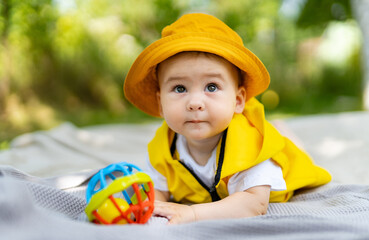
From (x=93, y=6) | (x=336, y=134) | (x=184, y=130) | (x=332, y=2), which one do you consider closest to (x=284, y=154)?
(x=184, y=130)

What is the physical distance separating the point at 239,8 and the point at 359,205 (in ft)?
15.0

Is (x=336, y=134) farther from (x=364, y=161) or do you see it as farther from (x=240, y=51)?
(x=240, y=51)

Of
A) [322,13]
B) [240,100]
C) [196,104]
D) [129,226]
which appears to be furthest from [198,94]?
[322,13]

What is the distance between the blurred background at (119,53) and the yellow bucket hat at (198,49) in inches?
69.3

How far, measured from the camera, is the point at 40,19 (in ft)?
10.7

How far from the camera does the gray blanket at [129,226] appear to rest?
0.78 metres

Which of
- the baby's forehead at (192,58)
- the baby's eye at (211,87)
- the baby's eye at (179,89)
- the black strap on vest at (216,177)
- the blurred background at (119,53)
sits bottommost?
the black strap on vest at (216,177)

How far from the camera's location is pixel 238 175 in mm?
1227

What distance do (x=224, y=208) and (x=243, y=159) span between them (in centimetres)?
18

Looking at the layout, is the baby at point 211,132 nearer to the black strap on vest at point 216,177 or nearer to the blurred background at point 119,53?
the black strap on vest at point 216,177

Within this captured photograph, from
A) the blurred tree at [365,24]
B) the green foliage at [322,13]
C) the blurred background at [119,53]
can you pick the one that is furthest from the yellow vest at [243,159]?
the green foliage at [322,13]

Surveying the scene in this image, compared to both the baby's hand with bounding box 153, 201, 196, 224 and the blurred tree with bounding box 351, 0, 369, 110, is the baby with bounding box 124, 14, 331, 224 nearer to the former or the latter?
the baby's hand with bounding box 153, 201, 196, 224

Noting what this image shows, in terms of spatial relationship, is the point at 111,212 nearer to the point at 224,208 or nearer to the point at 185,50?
the point at 224,208

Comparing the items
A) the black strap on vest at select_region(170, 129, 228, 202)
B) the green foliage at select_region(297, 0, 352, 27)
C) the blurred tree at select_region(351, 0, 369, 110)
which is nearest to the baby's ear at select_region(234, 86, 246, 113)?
the black strap on vest at select_region(170, 129, 228, 202)
